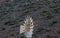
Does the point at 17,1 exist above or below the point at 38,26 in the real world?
above

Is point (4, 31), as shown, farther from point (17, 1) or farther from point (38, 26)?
point (17, 1)

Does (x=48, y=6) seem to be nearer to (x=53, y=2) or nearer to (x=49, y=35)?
(x=53, y=2)

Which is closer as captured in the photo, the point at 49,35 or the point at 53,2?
the point at 49,35

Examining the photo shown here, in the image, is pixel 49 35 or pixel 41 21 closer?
pixel 49 35

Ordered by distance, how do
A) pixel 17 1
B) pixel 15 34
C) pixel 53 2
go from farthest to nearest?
pixel 17 1
pixel 53 2
pixel 15 34

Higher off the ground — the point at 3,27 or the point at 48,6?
the point at 48,6

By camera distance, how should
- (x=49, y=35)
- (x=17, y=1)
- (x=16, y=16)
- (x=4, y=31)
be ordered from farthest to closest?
1. (x=17, y=1)
2. (x=16, y=16)
3. (x=4, y=31)
4. (x=49, y=35)

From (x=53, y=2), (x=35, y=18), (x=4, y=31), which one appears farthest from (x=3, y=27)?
(x=53, y=2)

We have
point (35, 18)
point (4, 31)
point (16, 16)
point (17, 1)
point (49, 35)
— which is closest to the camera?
point (49, 35)

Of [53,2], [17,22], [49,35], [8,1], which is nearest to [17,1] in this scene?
[8,1]
